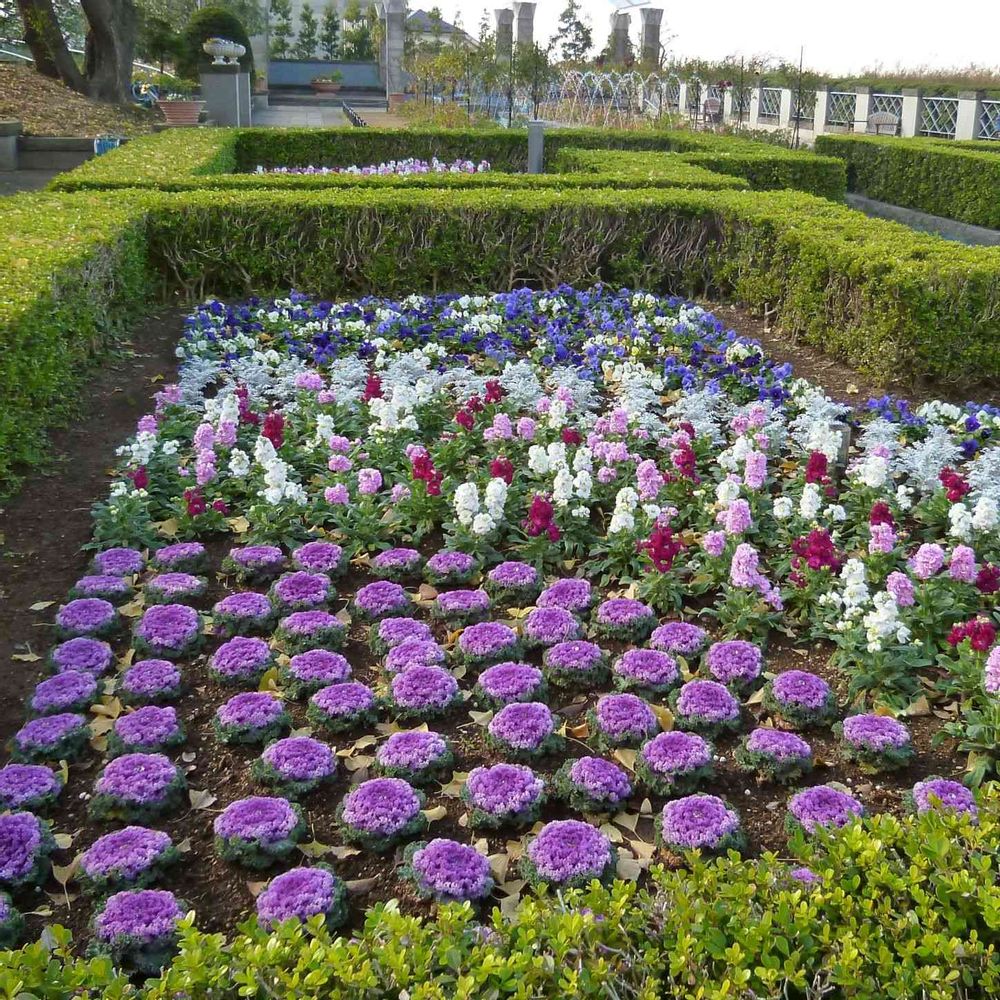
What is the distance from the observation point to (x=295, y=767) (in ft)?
9.36

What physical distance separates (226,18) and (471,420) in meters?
28.6

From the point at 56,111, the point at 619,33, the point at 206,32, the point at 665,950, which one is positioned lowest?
the point at 665,950

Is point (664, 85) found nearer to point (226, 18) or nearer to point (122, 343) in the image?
point (226, 18)

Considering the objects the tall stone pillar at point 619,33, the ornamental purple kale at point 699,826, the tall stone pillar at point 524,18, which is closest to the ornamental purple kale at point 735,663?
the ornamental purple kale at point 699,826

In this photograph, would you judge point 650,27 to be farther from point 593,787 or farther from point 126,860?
point 126,860

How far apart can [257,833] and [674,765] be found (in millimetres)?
1091

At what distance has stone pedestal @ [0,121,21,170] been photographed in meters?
15.8

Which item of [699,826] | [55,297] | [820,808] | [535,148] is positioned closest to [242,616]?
[699,826]

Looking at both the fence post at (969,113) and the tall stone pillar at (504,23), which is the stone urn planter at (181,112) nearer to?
the fence post at (969,113)

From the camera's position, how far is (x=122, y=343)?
708 centimetres

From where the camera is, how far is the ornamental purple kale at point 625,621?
3561mm

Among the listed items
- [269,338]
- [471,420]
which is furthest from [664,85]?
[471,420]

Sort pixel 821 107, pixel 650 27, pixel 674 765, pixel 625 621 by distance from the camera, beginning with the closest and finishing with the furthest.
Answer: pixel 674 765 < pixel 625 621 < pixel 821 107 < pixel 650 27

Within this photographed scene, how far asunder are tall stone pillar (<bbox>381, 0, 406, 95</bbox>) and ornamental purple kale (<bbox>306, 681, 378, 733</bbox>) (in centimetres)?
3567
